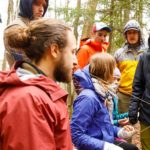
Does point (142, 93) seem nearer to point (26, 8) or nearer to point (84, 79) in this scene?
point (84, 79)

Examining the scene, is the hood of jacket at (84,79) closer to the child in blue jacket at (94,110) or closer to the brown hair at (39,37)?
the child in blue jacket at (94,110)

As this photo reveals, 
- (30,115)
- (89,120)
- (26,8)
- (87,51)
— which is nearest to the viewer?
(30,115)

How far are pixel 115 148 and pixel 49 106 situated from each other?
4.69ft

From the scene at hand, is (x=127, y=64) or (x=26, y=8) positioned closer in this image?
(x=26, y=8)

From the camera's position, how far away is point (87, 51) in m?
Result: 5.43

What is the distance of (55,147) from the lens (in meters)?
1.83

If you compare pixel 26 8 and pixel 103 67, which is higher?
pixel 26 8

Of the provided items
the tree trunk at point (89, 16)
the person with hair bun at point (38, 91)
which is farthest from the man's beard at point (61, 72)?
the tree trunk at point (89, 16)

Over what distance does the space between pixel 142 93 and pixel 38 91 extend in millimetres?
3228

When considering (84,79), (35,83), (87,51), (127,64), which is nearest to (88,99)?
(84,79)

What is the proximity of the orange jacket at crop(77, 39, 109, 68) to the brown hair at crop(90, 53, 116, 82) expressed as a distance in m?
1.84

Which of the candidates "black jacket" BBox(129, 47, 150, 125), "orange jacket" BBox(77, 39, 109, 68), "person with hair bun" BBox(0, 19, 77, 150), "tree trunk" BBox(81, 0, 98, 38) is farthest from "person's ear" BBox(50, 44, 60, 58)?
"tree trunk" BBox(81, 0, 98, 38)

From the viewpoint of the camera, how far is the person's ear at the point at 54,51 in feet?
6.61

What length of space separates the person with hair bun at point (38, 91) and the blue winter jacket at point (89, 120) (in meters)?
1.14
